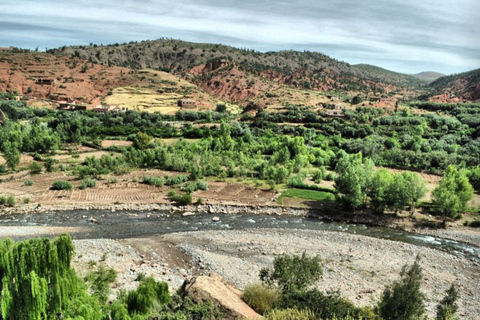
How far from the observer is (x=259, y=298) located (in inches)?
698

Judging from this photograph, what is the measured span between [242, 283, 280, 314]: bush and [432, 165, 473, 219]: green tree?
32.8m

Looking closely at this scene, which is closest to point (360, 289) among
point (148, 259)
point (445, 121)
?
point (148, 259)

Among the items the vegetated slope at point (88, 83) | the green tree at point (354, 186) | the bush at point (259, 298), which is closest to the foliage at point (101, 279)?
the bush at point (259, 298)

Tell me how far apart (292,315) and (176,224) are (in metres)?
28.1

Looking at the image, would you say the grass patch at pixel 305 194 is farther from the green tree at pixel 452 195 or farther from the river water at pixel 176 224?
the green tree at pixel 452 195

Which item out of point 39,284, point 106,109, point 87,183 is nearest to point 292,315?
point 39,284

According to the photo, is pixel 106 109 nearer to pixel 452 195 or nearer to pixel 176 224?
pixel 176 224

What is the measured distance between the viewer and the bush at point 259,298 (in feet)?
57.1

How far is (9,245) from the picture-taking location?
15695mm

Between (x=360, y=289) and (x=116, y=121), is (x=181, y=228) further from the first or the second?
(x=116, y=121)

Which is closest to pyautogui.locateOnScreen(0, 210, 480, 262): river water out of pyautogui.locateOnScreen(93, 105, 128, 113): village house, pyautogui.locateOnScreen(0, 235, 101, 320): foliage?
pyautogui.locateOnScreen(0, 235, 101, 320): foliage

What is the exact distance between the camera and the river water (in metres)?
36.8

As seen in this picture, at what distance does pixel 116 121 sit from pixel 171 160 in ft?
133

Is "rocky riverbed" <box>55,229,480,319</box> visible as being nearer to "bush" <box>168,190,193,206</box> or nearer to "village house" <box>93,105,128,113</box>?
"bush" <box>168,190,193,206</box>
